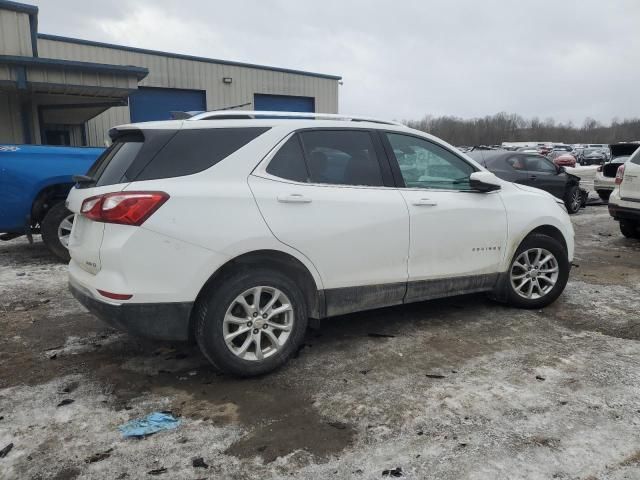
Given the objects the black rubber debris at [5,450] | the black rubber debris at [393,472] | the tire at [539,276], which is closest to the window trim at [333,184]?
the tire at [539,276]

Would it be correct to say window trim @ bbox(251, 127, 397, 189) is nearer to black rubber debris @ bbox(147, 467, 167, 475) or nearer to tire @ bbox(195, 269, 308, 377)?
tire @ bbox(195, 269, 308, 377)

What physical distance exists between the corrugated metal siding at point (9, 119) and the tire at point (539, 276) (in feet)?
39.7

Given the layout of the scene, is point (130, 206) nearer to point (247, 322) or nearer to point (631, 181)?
point (247, 322)

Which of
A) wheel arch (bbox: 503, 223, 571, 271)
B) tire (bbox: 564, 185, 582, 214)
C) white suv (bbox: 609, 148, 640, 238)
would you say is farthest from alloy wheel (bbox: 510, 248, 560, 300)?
tire (bbox: 564, 185, 582, 214)

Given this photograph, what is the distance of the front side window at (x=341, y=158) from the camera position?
386 centimetres

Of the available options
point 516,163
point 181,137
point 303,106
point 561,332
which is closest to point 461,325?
point 561,332

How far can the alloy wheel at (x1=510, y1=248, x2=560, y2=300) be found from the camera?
16.4 feet

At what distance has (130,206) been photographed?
3.20 meters

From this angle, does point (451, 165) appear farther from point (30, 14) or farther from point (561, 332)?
point (30, 14)

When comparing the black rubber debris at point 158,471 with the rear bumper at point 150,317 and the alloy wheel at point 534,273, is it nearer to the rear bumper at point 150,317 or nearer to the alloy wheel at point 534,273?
the rear bumper at point 150,317

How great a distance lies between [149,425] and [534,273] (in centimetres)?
373

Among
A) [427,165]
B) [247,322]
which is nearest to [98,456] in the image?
[247,322]

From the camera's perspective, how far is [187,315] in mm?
3332

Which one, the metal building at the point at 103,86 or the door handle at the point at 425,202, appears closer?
the door handle at the point at 425,202
